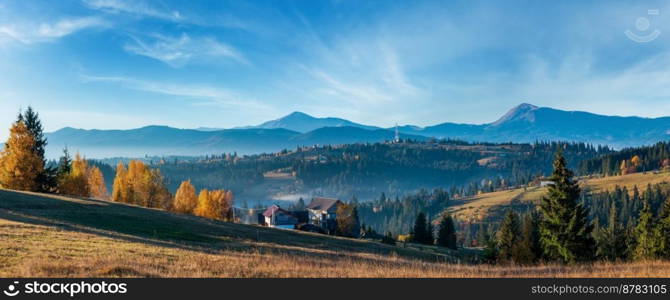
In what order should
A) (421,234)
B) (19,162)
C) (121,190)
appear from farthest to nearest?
(421,234) < (121,190) < (19,162)

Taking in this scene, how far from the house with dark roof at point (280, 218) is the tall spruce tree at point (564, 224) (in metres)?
74.6

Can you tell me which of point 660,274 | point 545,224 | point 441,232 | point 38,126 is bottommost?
point 441,232

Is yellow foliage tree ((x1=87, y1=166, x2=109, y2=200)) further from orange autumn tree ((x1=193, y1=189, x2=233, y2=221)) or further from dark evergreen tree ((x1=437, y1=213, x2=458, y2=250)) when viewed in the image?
dark evergreen tree ((x1=437, y1=213, x2=458, y2=250))

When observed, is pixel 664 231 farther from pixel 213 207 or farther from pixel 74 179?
pixel 74 179

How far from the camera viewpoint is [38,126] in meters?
68.7

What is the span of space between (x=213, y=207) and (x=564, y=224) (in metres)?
77.5

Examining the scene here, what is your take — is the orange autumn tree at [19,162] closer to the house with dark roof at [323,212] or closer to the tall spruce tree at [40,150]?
the tall spruce tree at [40,150]

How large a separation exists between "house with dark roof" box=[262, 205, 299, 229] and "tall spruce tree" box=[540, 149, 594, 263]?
2937 inches

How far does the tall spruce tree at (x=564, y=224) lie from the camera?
3984 cm

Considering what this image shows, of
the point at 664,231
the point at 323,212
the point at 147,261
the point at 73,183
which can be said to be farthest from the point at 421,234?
the point at 147,261

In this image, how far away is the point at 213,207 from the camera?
96688mm
